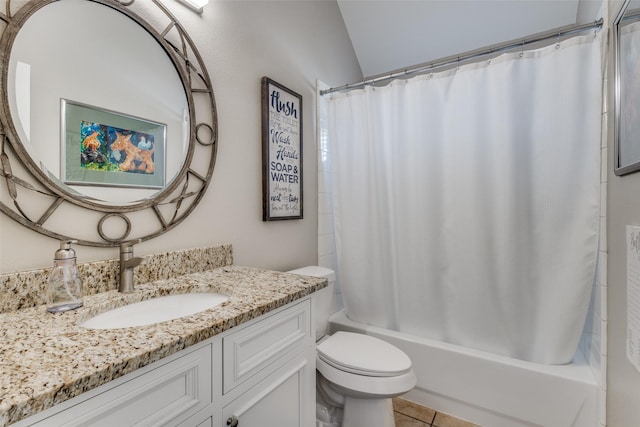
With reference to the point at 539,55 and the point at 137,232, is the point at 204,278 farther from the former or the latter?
the point at 539,55

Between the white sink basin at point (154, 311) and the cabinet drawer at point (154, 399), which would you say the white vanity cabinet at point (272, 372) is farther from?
the white sink basin at point (154, 311)

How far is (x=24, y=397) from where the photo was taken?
42 centimetres

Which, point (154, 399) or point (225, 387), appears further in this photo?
point (225, 387)

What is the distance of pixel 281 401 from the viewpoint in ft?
3.02

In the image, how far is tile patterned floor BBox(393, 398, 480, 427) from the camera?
1587 millimetres

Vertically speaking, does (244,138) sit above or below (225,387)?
above

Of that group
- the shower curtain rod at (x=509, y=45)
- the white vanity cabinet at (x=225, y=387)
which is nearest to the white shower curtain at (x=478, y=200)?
the shower curtain rod at (x=509, y=45)

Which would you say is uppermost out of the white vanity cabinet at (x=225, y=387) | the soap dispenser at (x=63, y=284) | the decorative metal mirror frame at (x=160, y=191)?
the decorative metal mirror frame at (x=160, y=191)

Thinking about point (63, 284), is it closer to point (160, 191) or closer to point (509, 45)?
point (160, 191)

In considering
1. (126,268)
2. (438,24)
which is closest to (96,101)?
(126,268)

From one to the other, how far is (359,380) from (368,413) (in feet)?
0.62

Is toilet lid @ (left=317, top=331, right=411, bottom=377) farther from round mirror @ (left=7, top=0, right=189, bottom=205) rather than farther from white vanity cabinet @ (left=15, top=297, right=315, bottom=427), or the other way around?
round mirror @ (left=7, top=0, right=189, bottom=205)

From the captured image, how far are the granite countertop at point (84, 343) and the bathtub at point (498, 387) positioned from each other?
1.13 m

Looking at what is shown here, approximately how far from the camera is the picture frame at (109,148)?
902mm
